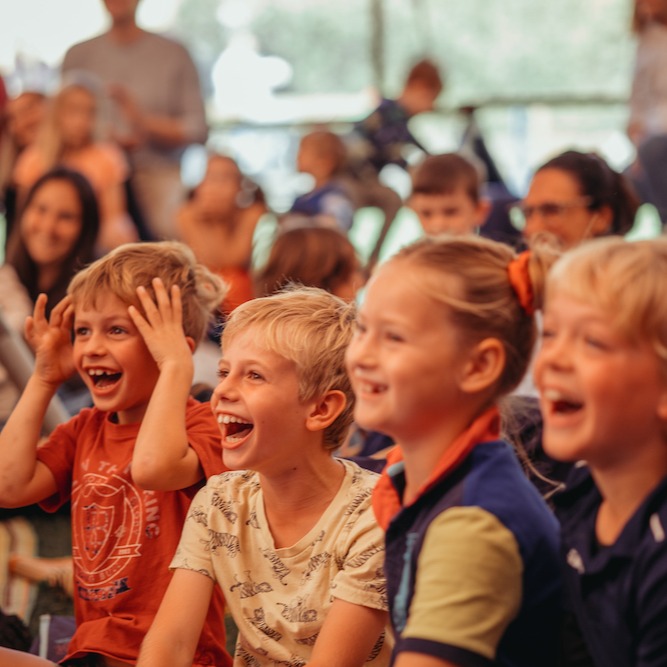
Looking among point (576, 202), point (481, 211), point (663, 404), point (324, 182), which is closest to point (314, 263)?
point (576, 202)

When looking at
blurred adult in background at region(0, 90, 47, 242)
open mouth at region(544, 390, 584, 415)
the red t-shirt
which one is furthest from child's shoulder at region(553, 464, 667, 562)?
blurred adult in background at region(0, 90, 47, 242)

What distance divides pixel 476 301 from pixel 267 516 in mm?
527

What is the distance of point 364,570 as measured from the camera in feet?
5.30

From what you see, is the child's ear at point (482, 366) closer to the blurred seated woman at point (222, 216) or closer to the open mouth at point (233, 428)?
the open mouth at point (233, 428)

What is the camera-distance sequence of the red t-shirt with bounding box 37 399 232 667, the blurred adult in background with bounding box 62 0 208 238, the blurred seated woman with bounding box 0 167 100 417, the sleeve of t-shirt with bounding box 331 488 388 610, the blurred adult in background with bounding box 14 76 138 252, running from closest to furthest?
the sleeve of t-shirt with bounding box 331 488 388 610
the red t-shirt with bounding box 37 399 232 667
the blurred seated woman with bounding box 0 167 100 417
the blurred adult in background with bounding box 14 76 138 252
the blurred adult in background with bounding box 62 0 208 238

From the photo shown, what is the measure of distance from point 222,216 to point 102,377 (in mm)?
2972

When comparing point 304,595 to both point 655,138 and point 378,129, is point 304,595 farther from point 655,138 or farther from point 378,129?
point 378,129

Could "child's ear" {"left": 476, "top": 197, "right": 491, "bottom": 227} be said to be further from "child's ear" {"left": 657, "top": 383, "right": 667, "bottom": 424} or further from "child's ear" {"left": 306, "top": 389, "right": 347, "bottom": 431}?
"child's ear" {"left": 657, "top": 383, "right": 667, "bottom": 424}

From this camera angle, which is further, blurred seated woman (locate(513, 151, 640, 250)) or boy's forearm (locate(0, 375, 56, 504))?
blurred seated woman (locate(513, 151, 640, 250))

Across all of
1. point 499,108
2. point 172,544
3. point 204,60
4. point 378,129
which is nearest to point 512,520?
point 172,544

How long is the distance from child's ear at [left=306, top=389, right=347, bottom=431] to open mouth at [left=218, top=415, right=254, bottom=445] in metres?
0.09

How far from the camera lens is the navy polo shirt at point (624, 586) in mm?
1223

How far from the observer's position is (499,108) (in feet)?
23.3

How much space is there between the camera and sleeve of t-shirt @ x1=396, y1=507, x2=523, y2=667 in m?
1.28
